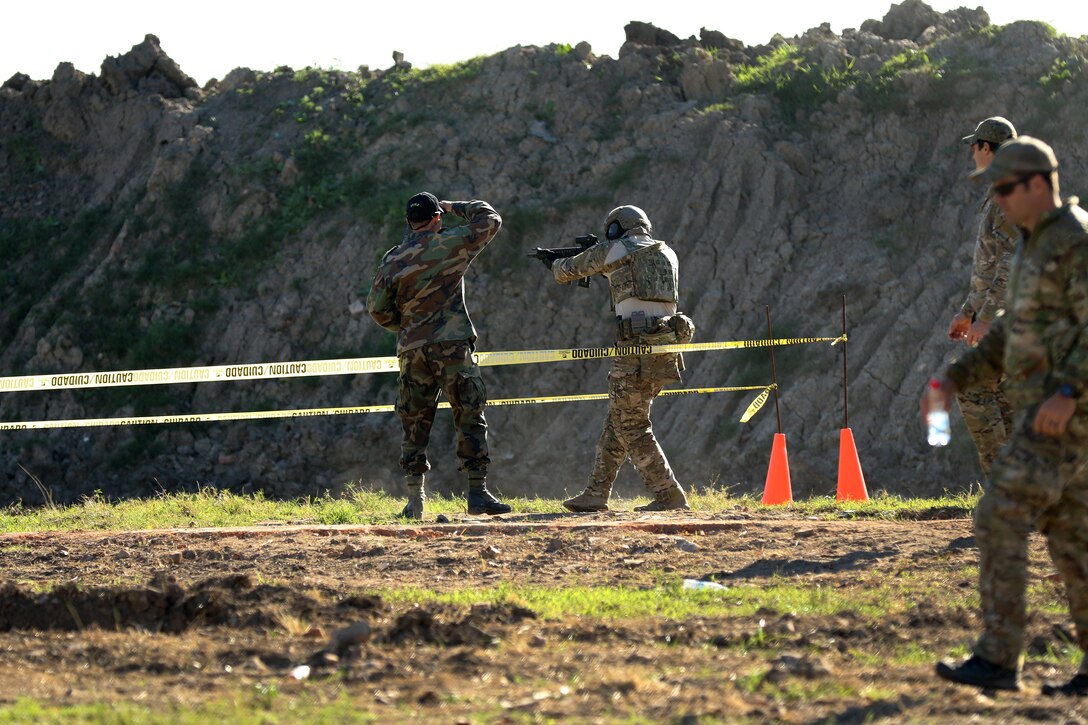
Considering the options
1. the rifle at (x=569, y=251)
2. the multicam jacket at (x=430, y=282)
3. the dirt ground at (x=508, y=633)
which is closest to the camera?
the dirt ground at (x=508, y=633)

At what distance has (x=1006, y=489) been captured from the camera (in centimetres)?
474

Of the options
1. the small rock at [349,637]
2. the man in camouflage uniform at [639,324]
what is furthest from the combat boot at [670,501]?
the small rock at [349,637]

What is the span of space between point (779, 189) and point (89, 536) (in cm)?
1248

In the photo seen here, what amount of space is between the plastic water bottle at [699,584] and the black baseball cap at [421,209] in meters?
3.84

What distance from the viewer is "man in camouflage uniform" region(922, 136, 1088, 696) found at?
4719 millimetres

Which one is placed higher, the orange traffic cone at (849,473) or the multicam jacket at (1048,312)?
the multicam jacket at (1048,312)

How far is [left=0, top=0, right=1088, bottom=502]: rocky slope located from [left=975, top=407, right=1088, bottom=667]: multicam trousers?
37.6 ft

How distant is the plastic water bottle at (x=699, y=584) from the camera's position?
702 centimetres

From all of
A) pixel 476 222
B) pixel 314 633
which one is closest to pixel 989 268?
pixel 476 222

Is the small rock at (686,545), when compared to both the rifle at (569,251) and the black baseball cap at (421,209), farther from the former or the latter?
the rifle at (569,251)

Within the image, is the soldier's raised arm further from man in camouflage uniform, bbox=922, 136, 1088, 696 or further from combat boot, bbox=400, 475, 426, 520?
man in camouflage uniform, bbox=922, 136, 1088, 696

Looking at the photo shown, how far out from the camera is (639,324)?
10.7 m

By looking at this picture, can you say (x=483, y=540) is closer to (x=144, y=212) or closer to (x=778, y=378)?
(x=778, y=378)

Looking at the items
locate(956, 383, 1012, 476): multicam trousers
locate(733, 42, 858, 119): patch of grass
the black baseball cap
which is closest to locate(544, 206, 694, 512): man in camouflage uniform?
the black baseball cap
